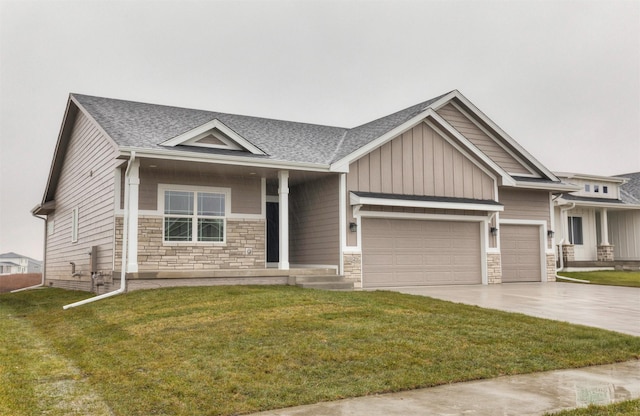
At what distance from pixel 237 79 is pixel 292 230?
8860 mm

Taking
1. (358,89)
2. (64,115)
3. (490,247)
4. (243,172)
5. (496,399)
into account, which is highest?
(358,89)

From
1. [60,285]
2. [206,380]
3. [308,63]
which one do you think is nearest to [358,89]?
[308,63]

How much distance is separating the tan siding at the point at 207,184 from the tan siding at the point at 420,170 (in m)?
2.65

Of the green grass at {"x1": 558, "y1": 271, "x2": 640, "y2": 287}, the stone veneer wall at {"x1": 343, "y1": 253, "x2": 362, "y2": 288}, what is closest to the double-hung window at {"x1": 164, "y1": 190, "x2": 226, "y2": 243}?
the stone veneer wall at {"x1": 343, "y1": 253, "x2": 362, "y2": 288}

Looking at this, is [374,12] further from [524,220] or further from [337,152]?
[524,220]

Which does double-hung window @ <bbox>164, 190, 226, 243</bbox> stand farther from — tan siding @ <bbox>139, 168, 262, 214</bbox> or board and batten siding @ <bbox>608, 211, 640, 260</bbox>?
board and batten siding @ <bbox>608, 211, 640, 260</bbox>

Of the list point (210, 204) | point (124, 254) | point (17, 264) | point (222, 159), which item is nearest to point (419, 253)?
point (210, 204)

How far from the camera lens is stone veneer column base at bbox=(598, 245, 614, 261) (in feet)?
85.4

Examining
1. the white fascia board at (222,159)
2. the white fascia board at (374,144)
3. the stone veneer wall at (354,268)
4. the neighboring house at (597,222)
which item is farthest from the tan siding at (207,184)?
the neighboring house at (597,222)

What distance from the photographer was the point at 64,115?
1939 centimetres

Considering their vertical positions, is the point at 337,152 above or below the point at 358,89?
below

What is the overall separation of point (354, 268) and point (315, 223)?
203 centimetres

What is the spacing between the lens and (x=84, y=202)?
17.9m

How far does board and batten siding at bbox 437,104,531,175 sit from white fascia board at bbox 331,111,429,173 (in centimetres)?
297
